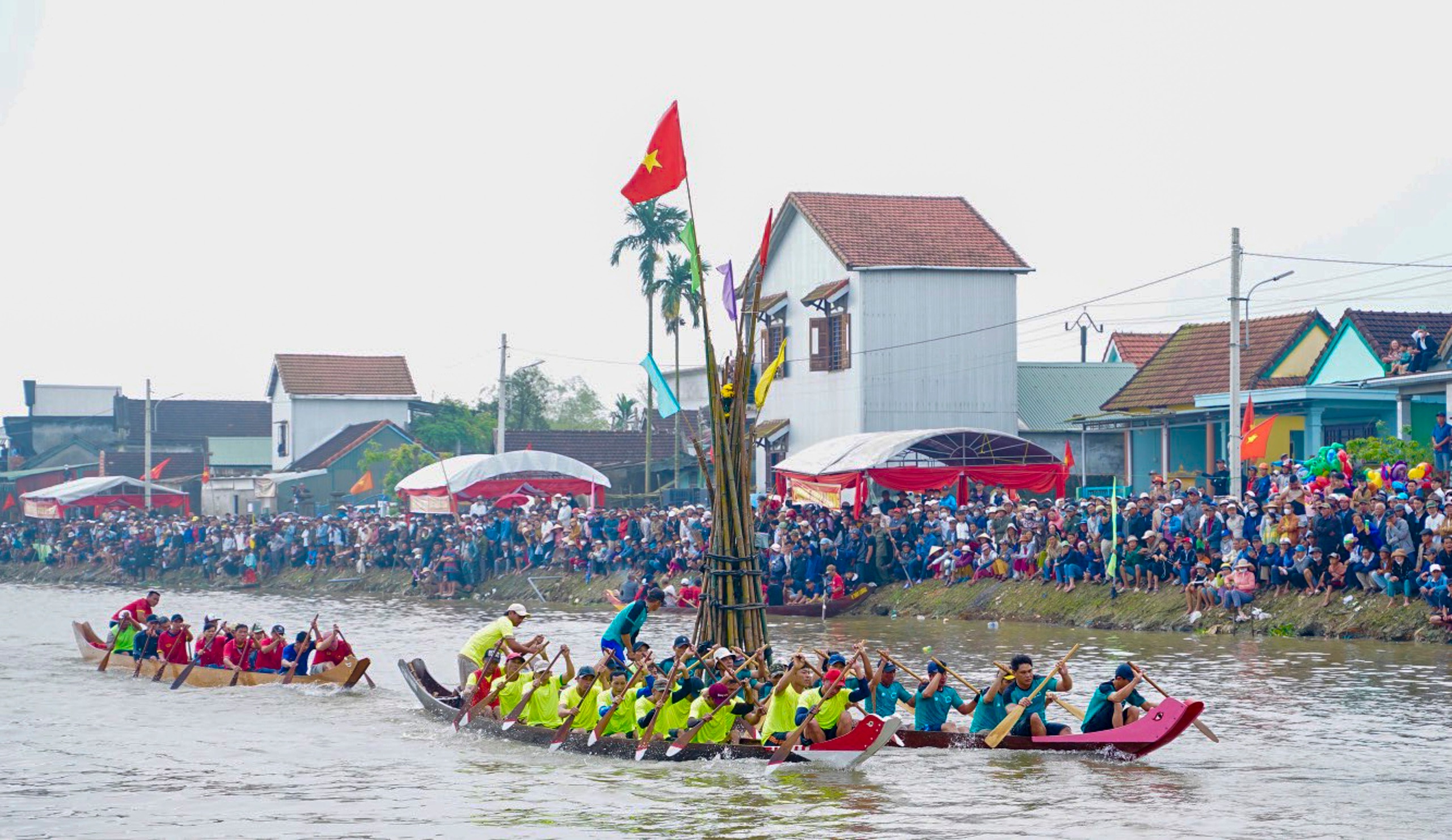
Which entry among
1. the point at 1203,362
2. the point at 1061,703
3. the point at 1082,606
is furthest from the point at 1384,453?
the point at 1061,703

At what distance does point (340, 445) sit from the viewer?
68.8 m

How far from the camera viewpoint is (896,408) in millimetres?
42688

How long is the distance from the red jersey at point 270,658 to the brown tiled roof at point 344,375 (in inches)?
1826

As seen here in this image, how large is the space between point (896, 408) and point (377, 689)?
20.9 meters

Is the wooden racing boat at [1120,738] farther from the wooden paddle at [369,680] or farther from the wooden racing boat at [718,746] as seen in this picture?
the wooden paddle at [369,680]

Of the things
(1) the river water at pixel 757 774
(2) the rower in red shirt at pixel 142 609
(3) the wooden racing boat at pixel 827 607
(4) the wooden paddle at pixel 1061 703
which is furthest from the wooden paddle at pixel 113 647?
(4) the wooden paddle at pixel 1061 703

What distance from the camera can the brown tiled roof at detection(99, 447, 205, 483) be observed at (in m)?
76.4

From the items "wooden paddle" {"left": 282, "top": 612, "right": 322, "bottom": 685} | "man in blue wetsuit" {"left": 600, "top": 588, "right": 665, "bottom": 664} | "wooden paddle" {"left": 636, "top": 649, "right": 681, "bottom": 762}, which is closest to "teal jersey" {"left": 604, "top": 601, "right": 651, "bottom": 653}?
"man in blue wetsuit" {"left": 600, "top": 588, "right": 665, "bottom": 664}

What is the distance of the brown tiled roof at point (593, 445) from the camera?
62281 millimetres

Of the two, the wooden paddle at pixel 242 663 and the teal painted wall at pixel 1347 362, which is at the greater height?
the teal painted wall at pixel 1347 362

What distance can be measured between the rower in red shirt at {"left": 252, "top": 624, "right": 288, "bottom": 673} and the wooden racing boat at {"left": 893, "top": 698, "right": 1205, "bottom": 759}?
1162 centimetres

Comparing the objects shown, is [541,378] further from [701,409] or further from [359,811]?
[359,811]

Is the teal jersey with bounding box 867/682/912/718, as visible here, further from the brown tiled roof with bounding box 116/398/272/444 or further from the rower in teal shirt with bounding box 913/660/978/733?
the brown tiled roof with bounding box 116/398/272/444

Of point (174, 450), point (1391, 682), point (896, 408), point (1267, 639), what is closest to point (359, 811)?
point (1391, 682)
